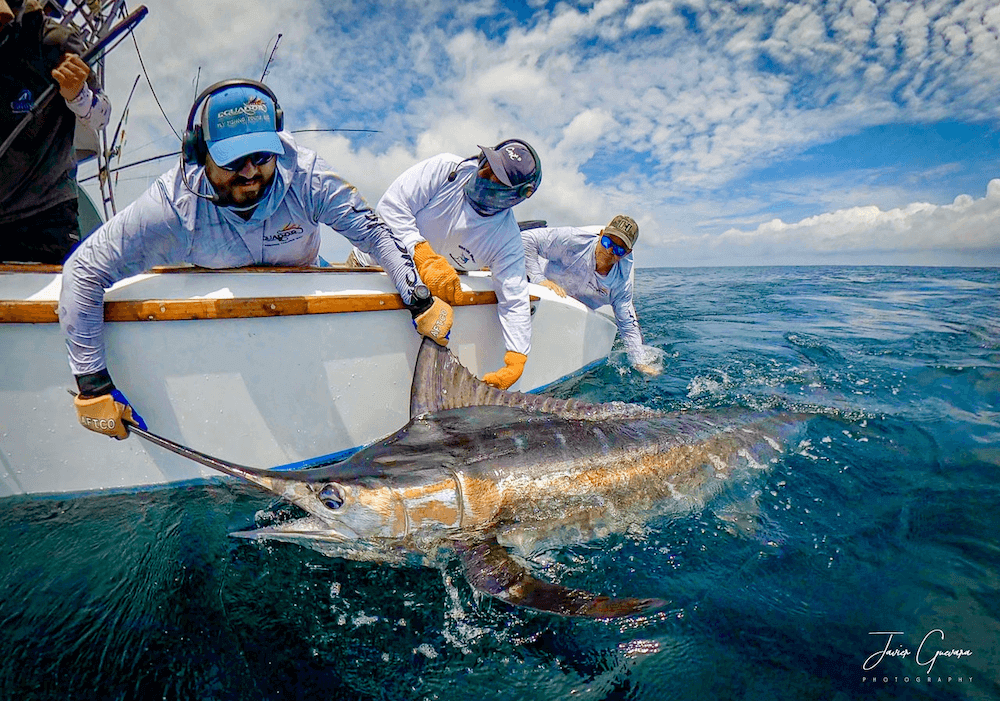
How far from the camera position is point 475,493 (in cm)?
226

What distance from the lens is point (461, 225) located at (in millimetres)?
3799

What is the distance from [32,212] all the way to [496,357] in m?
3.07

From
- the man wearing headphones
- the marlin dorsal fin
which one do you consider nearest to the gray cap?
the marlin dorsal fin

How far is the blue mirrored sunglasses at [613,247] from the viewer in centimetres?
515

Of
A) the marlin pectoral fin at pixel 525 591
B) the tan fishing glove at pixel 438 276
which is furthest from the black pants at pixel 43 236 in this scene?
the marlin pectoral fin at pixel 525 591

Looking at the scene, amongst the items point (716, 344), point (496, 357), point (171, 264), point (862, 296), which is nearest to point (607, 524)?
point (496, 357)

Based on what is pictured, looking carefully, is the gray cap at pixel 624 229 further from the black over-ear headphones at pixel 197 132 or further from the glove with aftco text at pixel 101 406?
the glove with aftco text at pixel 101 406

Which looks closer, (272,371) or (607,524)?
(607,524)

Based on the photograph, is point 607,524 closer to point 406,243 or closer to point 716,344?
point 406,243

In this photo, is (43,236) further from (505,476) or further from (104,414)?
(505,476)

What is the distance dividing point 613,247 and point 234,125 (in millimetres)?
3834

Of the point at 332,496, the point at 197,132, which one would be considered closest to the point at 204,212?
the point at 197,132

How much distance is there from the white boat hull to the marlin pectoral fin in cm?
125

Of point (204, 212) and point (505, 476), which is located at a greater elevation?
point (204, 212)
